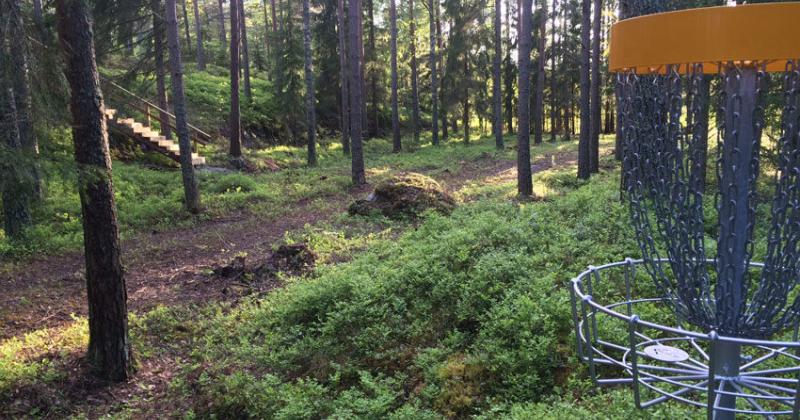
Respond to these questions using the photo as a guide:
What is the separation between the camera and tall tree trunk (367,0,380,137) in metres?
29.8

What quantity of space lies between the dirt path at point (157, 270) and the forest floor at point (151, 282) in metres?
0.01

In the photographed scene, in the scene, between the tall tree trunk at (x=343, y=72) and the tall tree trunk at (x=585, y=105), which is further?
the tall tree trunk at (x=343, y=72)

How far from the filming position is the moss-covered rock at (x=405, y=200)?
12.5 metres

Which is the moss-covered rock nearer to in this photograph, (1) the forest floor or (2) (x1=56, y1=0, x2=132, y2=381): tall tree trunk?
(1) the forest floor

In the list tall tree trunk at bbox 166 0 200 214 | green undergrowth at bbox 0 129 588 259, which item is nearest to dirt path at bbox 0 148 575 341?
green undergrowth at bbox 0 129 588 259

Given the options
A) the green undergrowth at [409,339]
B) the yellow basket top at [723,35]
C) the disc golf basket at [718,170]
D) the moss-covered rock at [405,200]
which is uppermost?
the yellow basket top at [723,35]

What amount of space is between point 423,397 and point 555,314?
61.9 inches

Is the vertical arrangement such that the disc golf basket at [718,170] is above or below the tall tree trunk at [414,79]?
below

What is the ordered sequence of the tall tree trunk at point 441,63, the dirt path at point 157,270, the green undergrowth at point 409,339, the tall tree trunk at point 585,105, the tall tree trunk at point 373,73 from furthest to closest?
1. the tall tree trunk at point 441,63
2. the tall tree trunk at point 373,73
3. the tall tree trunk at point 585,105
4. the dirt path at point 157,270
5. the green undergrowth at point 409,339

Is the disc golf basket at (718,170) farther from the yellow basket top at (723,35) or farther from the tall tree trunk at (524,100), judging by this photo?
the tall tree trunk at (524,100)

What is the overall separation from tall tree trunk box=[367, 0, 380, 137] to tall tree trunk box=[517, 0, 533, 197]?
1769cm

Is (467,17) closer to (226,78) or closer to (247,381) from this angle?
(226,78)

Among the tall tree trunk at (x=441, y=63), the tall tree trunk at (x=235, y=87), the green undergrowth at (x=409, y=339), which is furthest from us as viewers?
the tall tree trunk at (x=441, y=63)

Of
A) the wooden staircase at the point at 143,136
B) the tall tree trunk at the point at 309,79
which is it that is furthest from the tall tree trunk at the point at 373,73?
the wooden staircase at the point at 143,136
